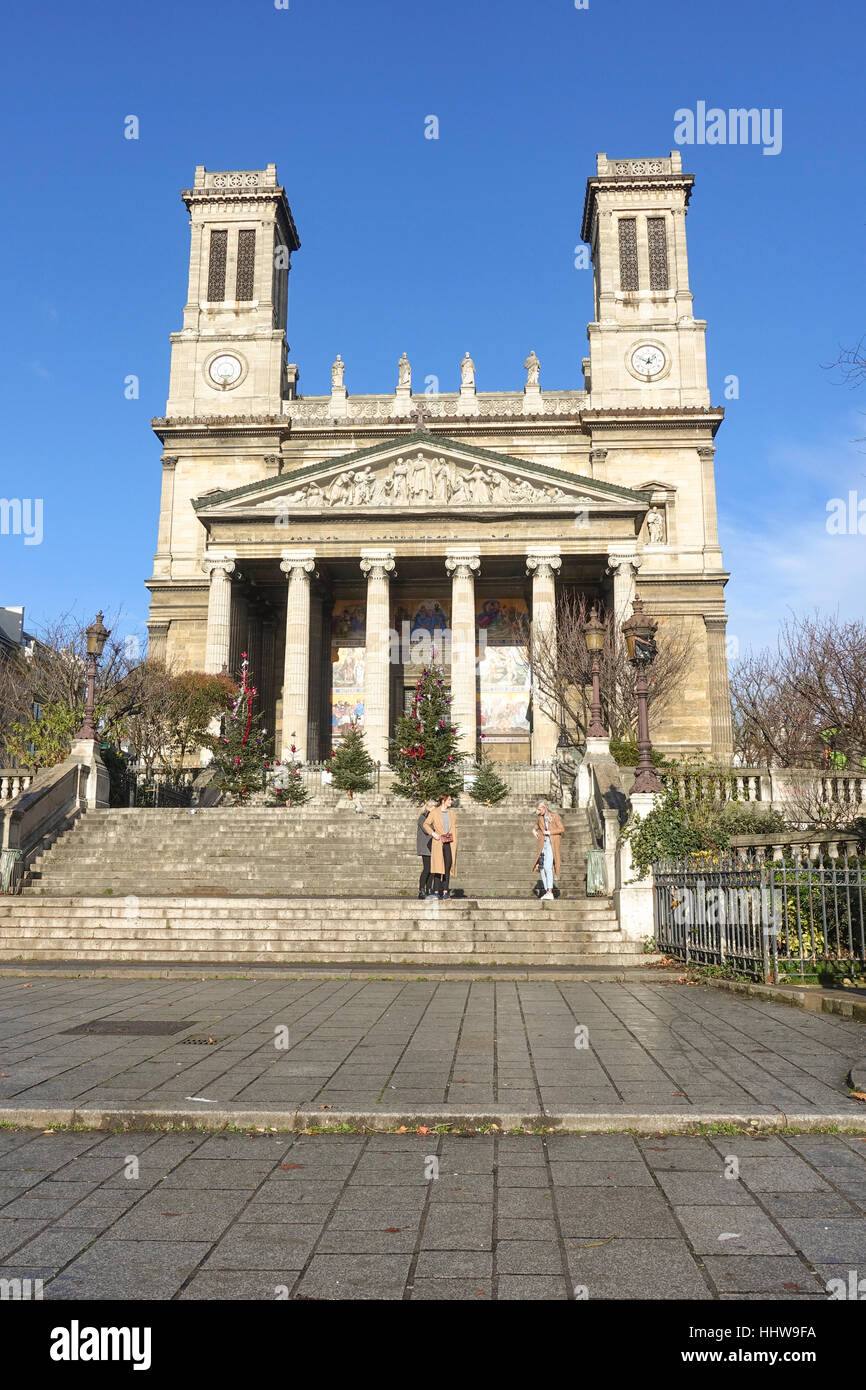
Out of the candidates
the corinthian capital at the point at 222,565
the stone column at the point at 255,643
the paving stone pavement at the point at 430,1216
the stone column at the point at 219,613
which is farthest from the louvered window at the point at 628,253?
the paving stone pavement at the point at 430,1216

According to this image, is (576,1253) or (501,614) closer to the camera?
(576,1253)

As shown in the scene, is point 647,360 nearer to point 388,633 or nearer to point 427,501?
point 427,501

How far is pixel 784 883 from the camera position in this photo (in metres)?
11.3

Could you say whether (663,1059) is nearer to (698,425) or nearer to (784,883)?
(784,883)

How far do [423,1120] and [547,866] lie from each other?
11.8 meters

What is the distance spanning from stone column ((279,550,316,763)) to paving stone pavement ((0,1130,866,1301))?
3347 cm

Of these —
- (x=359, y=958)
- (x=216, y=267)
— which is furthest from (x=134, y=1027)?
(x=216, y=267)

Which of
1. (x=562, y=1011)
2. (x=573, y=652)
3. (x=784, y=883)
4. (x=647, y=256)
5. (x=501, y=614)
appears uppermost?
(x=647, y=256)

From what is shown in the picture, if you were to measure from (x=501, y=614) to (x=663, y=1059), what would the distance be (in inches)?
1474

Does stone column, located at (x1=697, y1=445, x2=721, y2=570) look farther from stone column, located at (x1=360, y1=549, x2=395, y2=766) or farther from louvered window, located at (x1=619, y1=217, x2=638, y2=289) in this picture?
stone column, located at (x1=360, y1=549, x2=395, y2=766)

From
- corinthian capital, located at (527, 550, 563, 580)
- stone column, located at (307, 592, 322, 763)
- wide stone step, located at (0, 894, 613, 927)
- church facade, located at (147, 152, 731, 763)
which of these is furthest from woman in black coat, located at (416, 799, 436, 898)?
stone column, located at (307, 592, 322, 763)

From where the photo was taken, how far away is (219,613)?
1578 inches

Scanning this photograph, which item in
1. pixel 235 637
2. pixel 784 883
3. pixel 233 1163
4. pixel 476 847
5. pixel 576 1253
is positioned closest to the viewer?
pixel 576 1253
